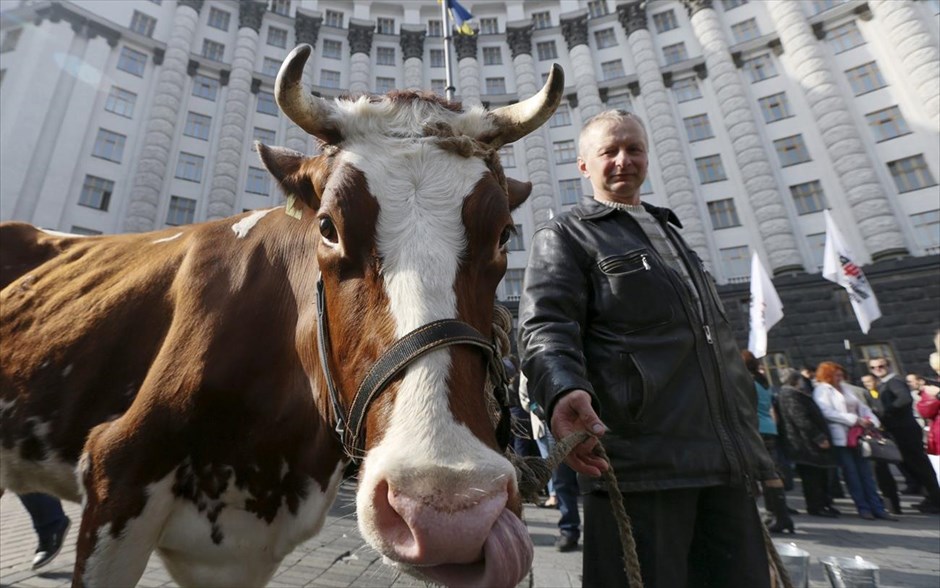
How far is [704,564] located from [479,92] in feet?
107

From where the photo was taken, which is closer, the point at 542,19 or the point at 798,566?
the point at 798,566

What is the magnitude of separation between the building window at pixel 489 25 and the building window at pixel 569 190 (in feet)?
48.0

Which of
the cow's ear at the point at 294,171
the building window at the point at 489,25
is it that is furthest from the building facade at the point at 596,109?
the cow's ear at the point at 294,171

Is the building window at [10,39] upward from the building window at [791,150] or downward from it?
upward

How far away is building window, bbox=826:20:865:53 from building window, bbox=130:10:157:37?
38570 mm

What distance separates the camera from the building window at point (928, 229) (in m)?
19.9

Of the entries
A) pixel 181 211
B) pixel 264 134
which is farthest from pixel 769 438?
pixel 264 134

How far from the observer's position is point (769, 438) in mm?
7148

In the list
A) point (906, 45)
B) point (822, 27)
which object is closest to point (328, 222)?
point (906, 45)

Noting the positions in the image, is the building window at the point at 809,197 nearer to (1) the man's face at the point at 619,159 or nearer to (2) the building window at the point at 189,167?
(1) the man's face at the point at 619,159

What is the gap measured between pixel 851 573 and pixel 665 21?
35.3 meters

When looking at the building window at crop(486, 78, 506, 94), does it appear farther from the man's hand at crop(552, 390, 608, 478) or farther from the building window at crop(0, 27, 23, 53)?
the man's hand at crop(552, 390, 608, 478)

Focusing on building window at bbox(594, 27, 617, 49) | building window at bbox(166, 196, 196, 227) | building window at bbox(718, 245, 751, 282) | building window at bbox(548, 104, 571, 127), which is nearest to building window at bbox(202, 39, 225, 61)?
building window at bbox(166, 196, 196, 227)

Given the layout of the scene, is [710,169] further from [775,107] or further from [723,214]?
[775,107]
